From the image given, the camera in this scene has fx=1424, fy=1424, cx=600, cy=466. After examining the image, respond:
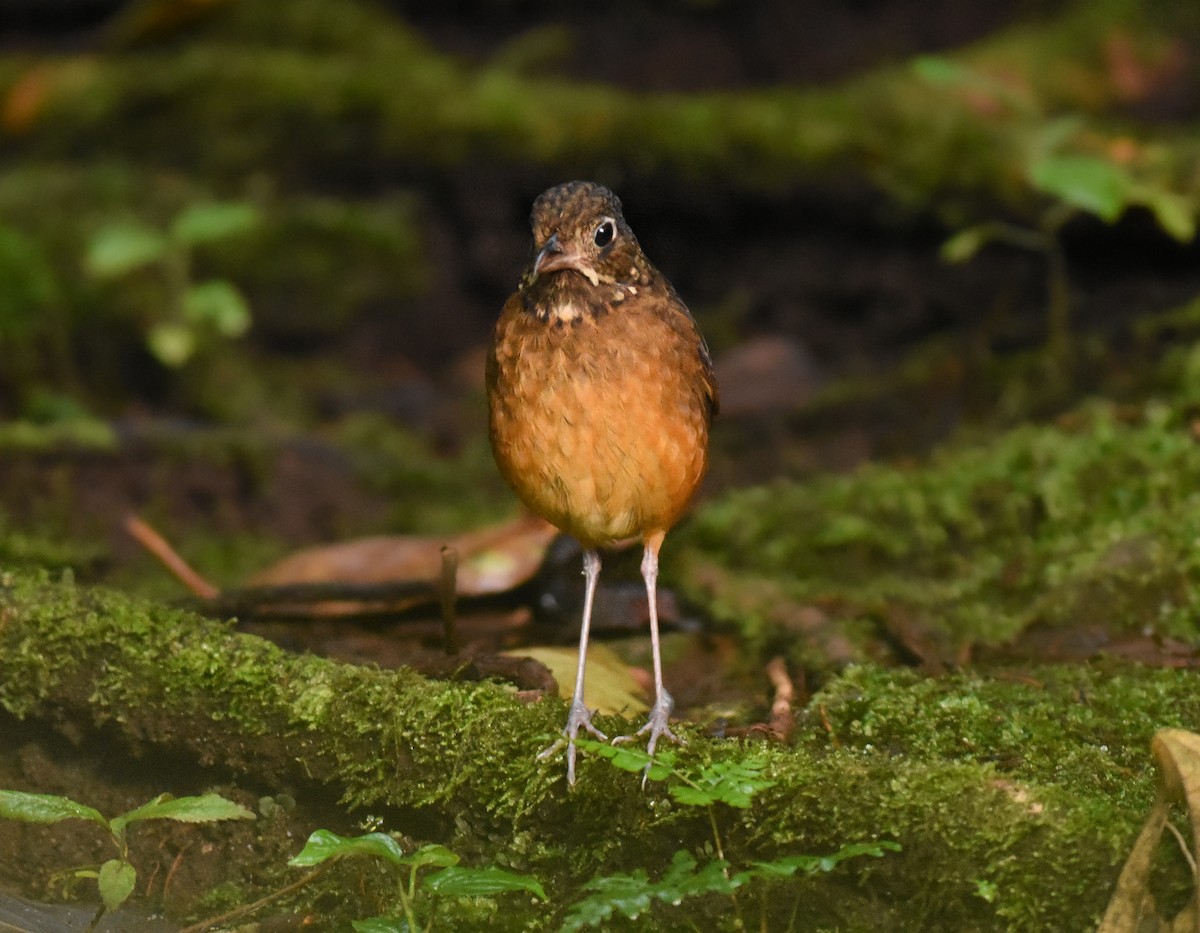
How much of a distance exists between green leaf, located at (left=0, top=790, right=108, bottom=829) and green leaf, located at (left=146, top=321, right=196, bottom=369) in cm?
470

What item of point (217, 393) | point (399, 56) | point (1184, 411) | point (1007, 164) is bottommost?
point (217, 393)

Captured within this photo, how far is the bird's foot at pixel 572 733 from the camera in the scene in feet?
11.3

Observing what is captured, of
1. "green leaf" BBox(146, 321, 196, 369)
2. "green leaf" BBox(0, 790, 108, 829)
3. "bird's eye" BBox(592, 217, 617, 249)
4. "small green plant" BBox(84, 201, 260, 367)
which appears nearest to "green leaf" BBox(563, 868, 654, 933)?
"green leaf" BBox(0, 790, 108, 829)

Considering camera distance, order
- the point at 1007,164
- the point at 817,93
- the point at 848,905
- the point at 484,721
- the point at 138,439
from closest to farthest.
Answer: the point at 848,905 < the point at 484,721 < the point at 138,439 < the point at 1007,164 < the point at 817,93

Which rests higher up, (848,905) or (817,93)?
(817,93)

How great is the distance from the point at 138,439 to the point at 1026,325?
4.71 m

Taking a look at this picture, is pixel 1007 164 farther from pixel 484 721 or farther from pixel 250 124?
pixel 484 721

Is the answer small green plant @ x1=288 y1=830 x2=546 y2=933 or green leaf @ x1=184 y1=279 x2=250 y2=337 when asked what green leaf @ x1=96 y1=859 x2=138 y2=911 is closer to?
small green plant @ x1=288 y1=830 x2=546 y2=933

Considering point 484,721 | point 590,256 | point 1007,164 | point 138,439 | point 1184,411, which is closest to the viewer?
point 484,721

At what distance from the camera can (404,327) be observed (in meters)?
9.50

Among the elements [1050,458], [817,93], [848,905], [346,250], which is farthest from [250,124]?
[848,905]

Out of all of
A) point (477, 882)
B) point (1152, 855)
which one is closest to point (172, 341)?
point (477, 882)

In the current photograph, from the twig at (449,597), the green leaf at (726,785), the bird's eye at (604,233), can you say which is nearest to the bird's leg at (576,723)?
the green leaf at (726,785)

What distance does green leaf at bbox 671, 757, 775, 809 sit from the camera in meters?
3.18
